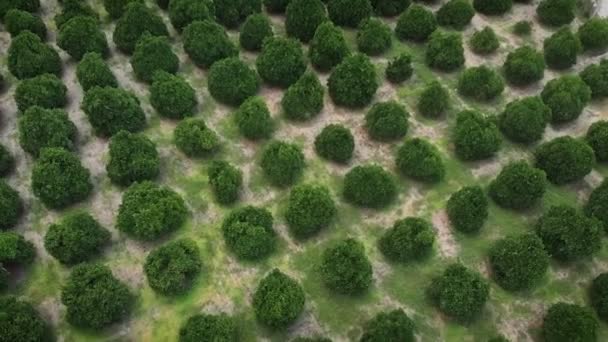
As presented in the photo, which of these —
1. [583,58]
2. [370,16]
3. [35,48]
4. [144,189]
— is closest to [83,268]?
[144,189]

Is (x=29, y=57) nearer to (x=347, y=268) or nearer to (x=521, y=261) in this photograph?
(x=347, y=268)

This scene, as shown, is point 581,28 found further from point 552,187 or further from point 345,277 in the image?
point 345,277

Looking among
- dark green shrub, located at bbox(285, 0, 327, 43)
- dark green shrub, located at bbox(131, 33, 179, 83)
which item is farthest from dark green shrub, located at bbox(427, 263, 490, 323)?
dark green shrub, located at bbox(131, 33, 179, 83)

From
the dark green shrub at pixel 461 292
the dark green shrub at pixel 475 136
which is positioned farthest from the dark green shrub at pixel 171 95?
the dark green shrub at pixel 461 292

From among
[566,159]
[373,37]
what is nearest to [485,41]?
[373,37]

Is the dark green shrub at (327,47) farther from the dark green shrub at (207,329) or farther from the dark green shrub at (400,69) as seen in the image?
the dark green shrub at (207,329)
